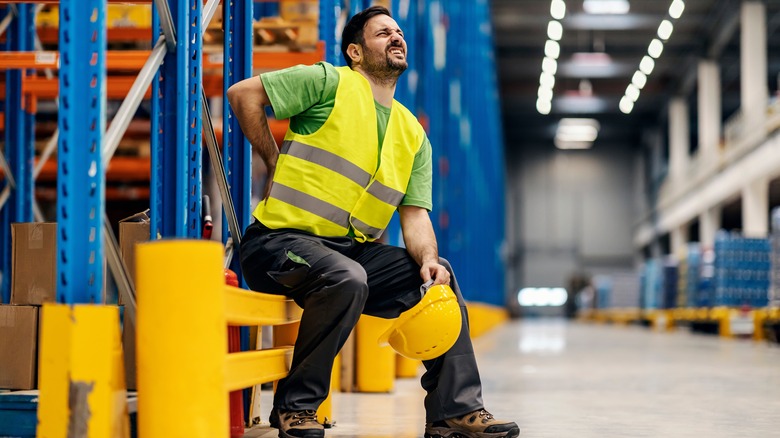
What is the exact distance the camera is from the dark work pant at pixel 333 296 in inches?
126

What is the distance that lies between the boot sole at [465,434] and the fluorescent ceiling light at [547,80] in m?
28.9

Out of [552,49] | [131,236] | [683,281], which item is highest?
[552,49]

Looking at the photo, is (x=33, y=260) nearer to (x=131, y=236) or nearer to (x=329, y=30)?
(x=131, y=236)

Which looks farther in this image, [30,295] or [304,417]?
[30,295]

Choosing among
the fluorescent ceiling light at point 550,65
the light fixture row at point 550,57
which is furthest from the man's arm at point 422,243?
the fluorescent ceiling light at point 550,65

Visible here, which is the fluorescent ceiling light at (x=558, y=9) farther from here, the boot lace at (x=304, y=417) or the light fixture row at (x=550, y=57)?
→ the boot lace at (x=304, y=417)

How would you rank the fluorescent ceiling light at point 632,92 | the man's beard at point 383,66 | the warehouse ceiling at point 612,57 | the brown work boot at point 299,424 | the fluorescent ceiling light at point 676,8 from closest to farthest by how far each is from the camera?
the brown work boot at point 299,424 < the man's beard at point 383,66 < the fluorescent ceiling light at point 676,8 < the warehouse ceiling at point 612,57 < the fluorescent ceiling light at point 632,92

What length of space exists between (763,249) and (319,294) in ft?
56.9

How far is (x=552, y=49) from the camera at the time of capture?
28328 millimetres

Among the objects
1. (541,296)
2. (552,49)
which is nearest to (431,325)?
(552,49)

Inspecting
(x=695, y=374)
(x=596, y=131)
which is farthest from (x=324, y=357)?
(x=596, y=131)

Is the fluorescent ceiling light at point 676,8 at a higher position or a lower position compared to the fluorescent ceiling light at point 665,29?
higher

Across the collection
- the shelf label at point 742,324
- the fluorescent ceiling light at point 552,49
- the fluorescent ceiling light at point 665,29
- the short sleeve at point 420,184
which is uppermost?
the fluorescent ceiling light at point 665,29

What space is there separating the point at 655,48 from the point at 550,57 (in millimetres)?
3017
